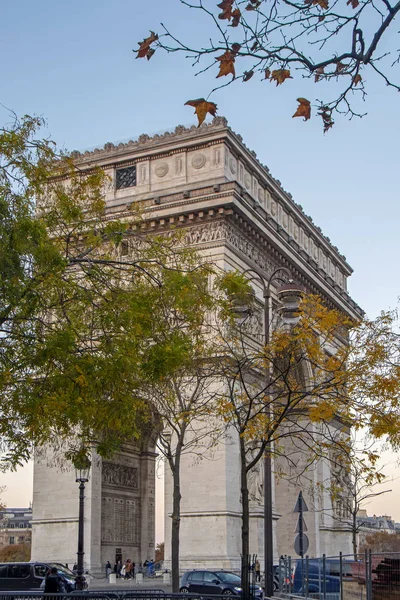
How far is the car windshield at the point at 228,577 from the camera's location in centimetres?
2931

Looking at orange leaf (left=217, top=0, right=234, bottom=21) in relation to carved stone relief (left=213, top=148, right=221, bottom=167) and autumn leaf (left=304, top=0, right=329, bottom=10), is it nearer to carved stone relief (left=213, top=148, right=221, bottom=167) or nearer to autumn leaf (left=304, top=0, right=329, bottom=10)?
autumn leaf (left=304, top=0, right=329, bottom=10)

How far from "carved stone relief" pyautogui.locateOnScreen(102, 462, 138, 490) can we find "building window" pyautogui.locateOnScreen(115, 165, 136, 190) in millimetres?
12522

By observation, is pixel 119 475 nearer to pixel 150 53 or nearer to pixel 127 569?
pixel 127 569

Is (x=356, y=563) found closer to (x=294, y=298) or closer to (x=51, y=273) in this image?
(x=51, y=273)

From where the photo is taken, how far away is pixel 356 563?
42.8 feet

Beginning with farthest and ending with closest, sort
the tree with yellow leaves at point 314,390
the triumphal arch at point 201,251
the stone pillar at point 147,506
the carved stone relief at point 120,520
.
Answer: the stone pillar at point 147,506 → the carved stone relief at point 120,520 → the triumphal arch at point 201,251 → the tree with yellow leaves at point 314,390

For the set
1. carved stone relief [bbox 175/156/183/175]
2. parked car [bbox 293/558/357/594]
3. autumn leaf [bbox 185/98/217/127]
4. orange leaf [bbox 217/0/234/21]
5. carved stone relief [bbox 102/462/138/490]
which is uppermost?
carved stone relief [bbox 175/156/183/175]

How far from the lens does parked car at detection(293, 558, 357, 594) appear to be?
1367 centimetres

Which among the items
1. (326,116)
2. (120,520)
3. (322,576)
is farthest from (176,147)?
(326,116)

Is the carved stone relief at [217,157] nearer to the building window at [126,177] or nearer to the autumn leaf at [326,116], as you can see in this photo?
the building window at [126,177]

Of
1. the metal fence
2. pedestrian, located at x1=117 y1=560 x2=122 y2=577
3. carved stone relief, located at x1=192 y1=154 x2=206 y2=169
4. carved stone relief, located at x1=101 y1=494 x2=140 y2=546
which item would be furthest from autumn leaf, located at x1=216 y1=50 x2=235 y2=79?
pedestrian, located at x1=117 y1=560 x2=122 y2=577

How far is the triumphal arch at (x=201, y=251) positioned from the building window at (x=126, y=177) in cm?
5

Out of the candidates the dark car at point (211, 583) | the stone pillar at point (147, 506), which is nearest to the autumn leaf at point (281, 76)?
the dark car at point (211, 583)

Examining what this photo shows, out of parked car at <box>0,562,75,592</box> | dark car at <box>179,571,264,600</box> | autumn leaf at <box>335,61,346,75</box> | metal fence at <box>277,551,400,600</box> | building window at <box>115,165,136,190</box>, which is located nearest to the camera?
autumn leaf at <box>335,61,346,75</box>
